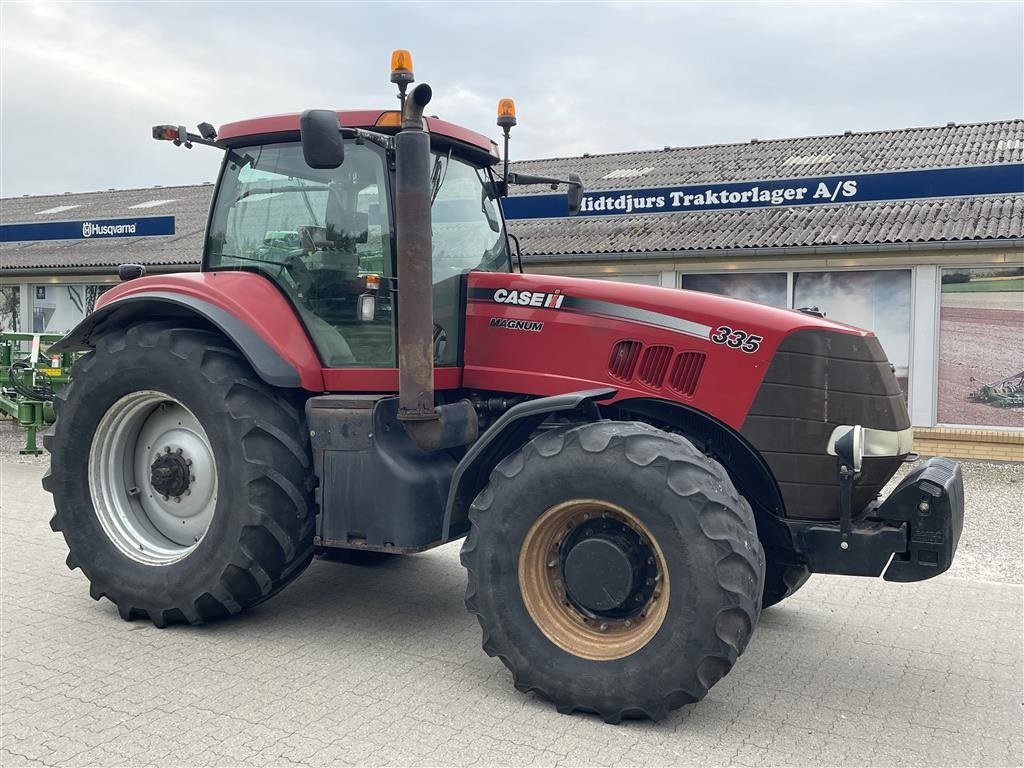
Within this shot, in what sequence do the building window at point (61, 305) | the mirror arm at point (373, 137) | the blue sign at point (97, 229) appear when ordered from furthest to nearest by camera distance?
the building window at point (61, 305) < the blue sign at point (97, 229) < the mirror arm at point (373, 137)

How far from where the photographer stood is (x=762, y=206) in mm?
11484

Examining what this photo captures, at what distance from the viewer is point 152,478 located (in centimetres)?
488

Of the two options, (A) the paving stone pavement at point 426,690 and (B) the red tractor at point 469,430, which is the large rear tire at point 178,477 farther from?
(A) the paving stone pavement at point 426,690

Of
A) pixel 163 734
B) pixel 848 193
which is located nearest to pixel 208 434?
pixel 163 734

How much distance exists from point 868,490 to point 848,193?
7.53 meters

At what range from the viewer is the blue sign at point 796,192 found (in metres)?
9.77

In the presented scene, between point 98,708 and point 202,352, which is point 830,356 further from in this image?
point 98,708

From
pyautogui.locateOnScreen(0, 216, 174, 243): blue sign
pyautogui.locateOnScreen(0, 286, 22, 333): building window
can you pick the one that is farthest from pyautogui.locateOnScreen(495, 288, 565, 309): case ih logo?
pyautogui.locateOnScreen(0, 286, 22, 333): building window

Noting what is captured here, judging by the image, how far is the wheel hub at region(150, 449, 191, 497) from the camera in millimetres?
4852

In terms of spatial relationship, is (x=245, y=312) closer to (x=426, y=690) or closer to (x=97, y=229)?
(x=426, y=690)

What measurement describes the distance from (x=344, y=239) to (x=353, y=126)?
56cm

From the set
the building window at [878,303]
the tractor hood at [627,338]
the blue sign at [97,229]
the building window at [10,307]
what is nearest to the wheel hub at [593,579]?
the tractor hood at [627,338]

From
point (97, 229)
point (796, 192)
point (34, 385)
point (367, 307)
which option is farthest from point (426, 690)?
point (97, 229)

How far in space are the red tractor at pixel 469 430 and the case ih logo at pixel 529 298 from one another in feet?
0.05
